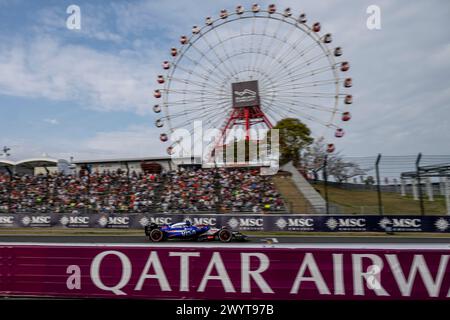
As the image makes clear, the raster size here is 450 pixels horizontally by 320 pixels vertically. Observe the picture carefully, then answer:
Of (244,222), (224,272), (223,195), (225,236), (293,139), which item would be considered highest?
(293,139)

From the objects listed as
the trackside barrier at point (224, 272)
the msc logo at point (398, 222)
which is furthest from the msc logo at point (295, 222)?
the trackside barrier at point (224, 272)

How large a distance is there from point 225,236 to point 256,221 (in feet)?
12.0

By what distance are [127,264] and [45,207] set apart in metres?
14.3

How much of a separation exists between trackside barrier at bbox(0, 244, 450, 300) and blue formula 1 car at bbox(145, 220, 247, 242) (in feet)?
21.9

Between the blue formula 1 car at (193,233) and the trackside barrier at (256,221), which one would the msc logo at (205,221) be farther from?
the blue formula 1 car at (193,233)

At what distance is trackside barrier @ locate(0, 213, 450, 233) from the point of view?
1383 centimetres

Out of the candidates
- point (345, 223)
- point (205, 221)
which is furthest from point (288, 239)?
point (205, 221)

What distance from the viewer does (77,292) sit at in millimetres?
5055

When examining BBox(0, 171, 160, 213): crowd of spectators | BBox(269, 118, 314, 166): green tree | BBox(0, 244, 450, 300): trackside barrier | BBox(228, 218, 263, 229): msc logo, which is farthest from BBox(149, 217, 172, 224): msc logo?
BBox(269, 118, 314, 166): green tree

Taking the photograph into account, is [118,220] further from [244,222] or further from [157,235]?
[244,222]

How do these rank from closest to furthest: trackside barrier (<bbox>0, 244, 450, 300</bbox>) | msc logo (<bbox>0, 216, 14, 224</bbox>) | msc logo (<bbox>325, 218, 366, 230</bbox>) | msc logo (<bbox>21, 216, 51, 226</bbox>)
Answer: trackside barrier (<bbox>0, 244, 450, 300</bbox>), msc logo (<bbox>325, 218, 366, 230</bbox>), msc logo (<bbox>21, 216, 51, 226</bbox>), msc logo (<bbox>0, 216, 14, 224</bbox>)

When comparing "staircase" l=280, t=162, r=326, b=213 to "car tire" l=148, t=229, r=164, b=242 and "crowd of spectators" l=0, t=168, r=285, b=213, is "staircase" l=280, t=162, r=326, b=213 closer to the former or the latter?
"crowd of spectators" l=0, t=168, r=285, b=213

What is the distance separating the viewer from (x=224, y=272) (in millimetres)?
4863
